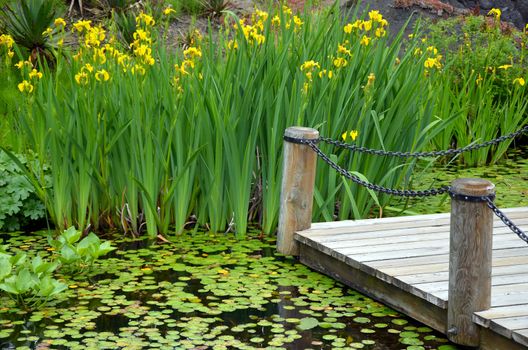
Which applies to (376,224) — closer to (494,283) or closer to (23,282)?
(494,283)

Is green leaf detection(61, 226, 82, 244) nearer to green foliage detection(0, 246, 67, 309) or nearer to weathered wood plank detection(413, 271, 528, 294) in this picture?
green foliage detection(0, 246, 67, 309)

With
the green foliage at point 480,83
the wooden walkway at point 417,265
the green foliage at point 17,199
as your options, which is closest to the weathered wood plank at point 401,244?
the wooden walkway at point 417,265

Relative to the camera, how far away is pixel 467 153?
8.76 m

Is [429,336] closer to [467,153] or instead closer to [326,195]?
[326,195]

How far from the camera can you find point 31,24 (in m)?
9.45

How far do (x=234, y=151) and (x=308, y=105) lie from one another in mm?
605

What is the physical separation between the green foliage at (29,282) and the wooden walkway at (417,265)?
1.59 metres

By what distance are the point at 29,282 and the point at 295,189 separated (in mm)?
1779

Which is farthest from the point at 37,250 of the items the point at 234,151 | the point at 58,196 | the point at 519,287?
the point at 519,287

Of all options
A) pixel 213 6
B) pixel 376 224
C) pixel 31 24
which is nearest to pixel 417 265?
pixel 376 224

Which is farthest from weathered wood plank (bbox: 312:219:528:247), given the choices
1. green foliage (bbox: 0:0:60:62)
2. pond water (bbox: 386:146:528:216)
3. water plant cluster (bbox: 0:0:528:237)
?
green foliage (bbox: 0:0:60:62)

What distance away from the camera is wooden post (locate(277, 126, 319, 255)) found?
5.89 m

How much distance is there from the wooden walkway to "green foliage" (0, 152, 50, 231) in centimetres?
185

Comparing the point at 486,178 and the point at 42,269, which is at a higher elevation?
the point at 486,178
